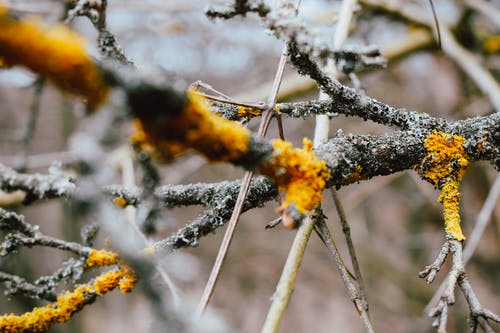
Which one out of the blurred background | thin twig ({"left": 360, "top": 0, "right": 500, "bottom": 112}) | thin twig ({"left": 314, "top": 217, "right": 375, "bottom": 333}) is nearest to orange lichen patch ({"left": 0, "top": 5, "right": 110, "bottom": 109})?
the blurred background

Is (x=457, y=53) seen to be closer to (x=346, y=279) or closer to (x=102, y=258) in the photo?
(x=346, y=279)

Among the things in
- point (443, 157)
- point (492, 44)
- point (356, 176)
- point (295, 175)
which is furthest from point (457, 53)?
point (295, 175)

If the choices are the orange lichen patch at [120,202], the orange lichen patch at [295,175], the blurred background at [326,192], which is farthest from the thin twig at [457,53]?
the orange lichen patch at [120,202]

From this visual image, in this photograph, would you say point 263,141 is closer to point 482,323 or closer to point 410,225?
point 482,323

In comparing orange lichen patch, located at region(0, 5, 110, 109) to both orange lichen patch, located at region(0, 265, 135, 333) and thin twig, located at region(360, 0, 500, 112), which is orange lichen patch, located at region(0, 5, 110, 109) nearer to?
orange lichen patch, located at region(0, 265, 135, 333)

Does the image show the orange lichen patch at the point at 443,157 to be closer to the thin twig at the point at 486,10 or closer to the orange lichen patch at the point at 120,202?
the orange lichen patch at the point at 120,202

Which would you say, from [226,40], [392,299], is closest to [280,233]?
[392,299]
